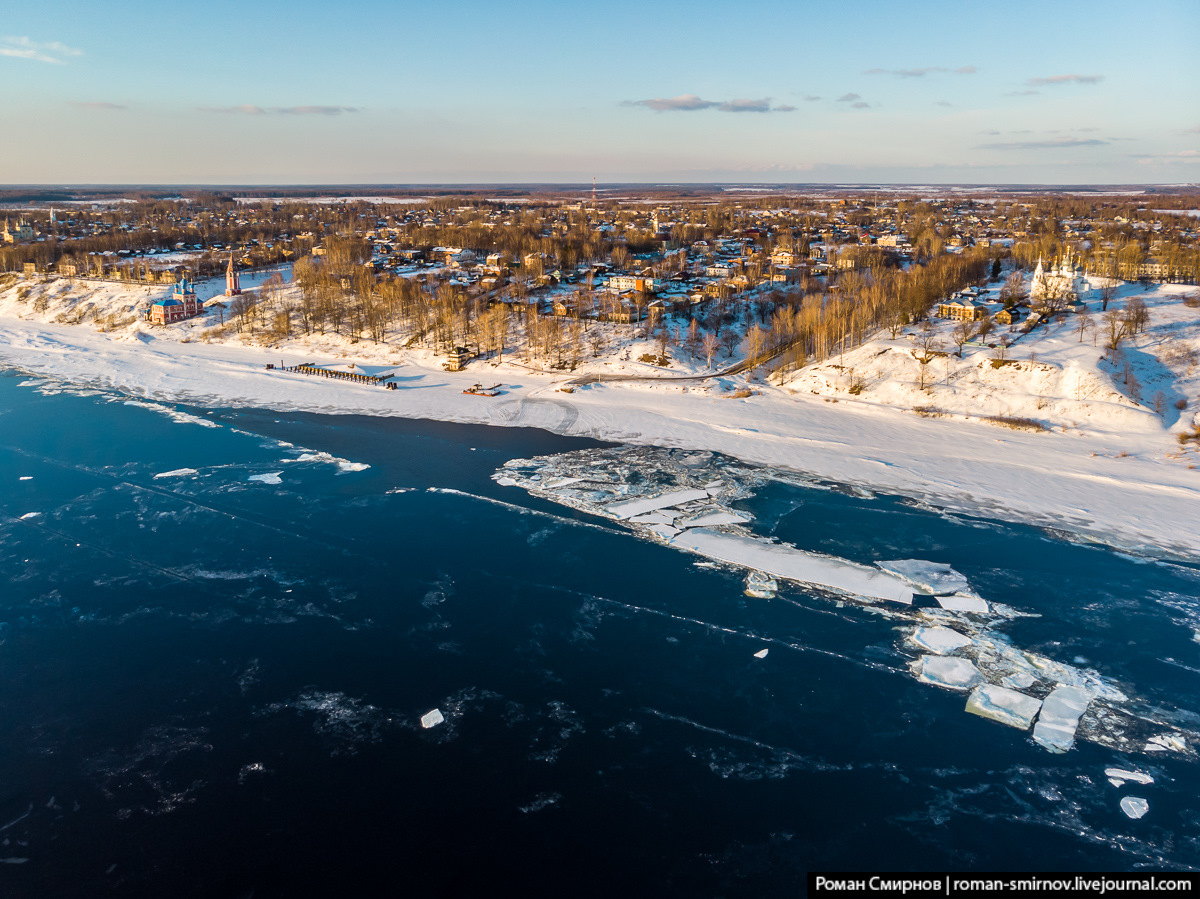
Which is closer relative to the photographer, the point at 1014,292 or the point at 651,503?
the point at 651,503

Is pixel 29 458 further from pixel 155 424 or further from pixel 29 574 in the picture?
pixel 29 574

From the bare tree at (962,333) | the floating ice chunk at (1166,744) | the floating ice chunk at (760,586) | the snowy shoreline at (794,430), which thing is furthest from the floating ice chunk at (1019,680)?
the bare tree at (962,333)

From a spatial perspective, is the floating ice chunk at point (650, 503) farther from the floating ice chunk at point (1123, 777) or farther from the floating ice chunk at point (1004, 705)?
the floating ice chunk at point (1123, 777)

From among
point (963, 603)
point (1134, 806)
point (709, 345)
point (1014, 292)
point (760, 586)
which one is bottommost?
point (1134, 806)

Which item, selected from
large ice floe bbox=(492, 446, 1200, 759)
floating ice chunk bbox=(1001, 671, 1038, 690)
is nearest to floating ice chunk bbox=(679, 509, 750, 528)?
large ice floe bbox=(492, 446, 1200, 759)

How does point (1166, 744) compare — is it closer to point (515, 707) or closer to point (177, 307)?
point (515, 707)

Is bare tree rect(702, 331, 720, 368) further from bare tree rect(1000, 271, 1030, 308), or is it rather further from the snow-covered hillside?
bare tree rect(1000, 271, 1030, 308)

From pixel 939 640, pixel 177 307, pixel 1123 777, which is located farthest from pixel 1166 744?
pixel 177 307

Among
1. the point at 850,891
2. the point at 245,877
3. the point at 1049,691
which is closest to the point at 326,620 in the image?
the point at 245,877
